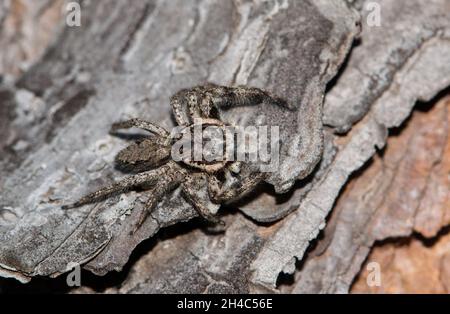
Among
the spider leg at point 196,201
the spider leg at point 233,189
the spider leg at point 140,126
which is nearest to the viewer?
the spider leg at point 196,201

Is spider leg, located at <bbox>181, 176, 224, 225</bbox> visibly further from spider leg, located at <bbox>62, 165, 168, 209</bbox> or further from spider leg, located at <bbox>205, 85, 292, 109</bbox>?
spider leg, located at <bbox>205, 85, 292, 109</bbox>

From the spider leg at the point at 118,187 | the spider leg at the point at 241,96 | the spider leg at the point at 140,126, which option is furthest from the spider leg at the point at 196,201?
the spider leg at the point at 241,96

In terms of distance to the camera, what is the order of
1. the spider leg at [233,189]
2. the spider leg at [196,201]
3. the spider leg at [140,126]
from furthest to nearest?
1. the spider leg at [140,126]
2. the spider leg at [233,189]
3. the spider leg at [196,201]

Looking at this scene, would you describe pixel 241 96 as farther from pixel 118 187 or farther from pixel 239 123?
pixel 118 187

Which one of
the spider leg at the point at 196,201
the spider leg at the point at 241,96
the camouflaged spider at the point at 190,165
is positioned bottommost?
the spider leg at the point at 196,201

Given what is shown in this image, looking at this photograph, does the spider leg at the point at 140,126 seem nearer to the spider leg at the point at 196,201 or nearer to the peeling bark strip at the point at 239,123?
the peeling bark strip at the point at 239,123

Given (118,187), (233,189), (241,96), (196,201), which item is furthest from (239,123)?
(118,187)
